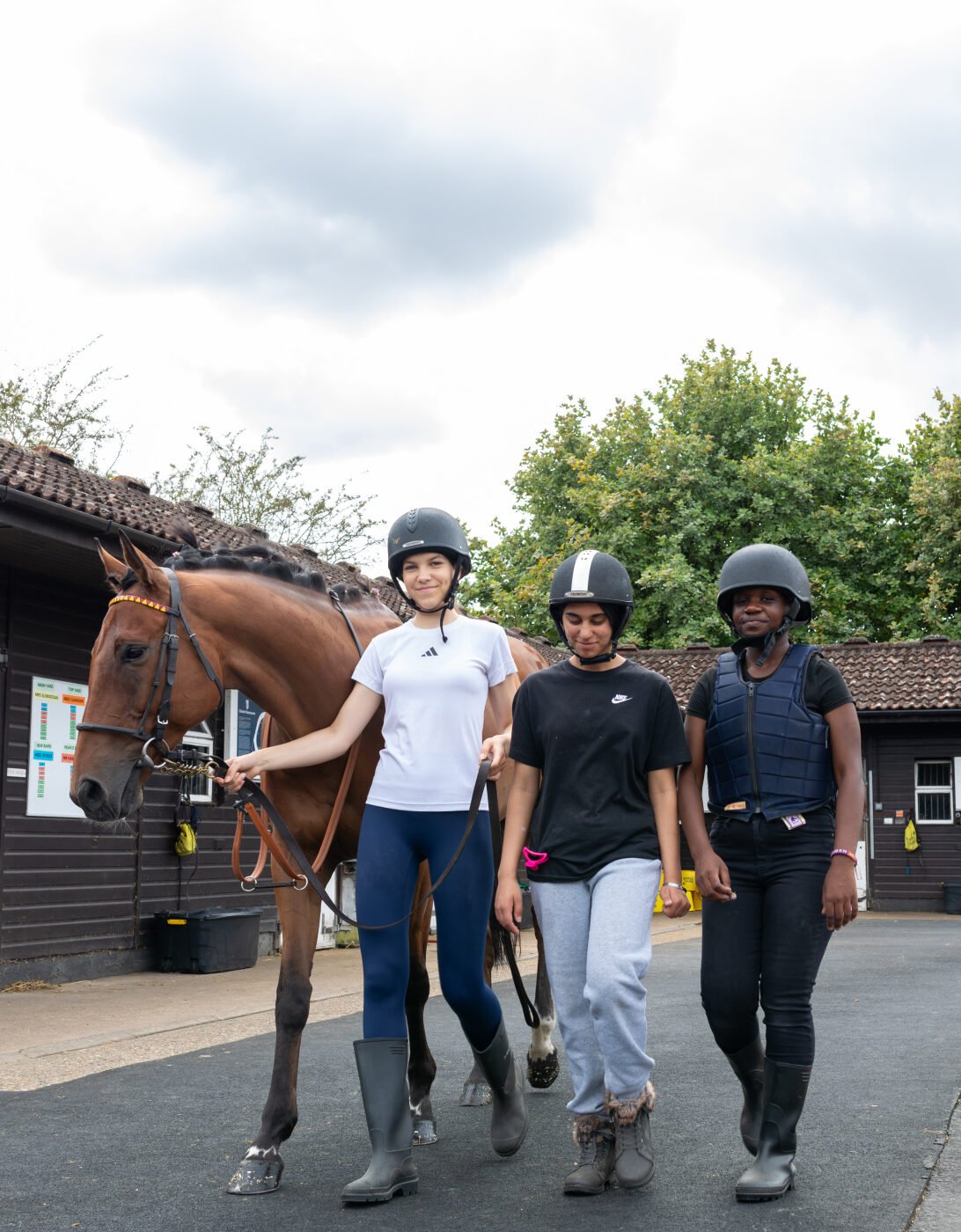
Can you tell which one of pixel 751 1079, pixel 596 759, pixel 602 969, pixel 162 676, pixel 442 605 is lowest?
pixel 751 1079

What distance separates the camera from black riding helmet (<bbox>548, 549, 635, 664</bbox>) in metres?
4.35

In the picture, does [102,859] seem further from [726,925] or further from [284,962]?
[726,925]

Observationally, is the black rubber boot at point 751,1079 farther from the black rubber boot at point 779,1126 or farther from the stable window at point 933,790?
the stable window at point 933,790

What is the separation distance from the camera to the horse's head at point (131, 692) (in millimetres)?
4254

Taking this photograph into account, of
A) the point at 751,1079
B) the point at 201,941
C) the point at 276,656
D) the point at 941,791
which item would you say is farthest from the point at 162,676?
the point at 941,791

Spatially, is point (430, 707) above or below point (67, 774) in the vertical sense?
→ above

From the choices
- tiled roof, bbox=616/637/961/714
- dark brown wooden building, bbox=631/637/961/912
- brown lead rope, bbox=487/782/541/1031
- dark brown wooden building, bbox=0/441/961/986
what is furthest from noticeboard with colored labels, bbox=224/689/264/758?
tiled roof, bbox=616/637/961/714

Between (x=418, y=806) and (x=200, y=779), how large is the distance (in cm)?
926

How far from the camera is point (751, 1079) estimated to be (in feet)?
14.6

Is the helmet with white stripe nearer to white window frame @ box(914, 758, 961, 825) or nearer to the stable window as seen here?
A: white window frame @ box(914, 758, 961, 825)

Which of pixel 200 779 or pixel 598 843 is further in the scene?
pixel 200 779

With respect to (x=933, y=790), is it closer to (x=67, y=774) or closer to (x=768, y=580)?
(x=67, y=774)

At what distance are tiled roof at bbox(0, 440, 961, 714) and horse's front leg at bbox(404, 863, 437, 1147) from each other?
3.17 metres

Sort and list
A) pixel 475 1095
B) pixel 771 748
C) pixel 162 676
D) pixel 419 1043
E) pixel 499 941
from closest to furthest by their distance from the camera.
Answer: pixel 771 748, pixel 162 676, pixel 419 1043, pixel 475 1095, pixel 499 941
